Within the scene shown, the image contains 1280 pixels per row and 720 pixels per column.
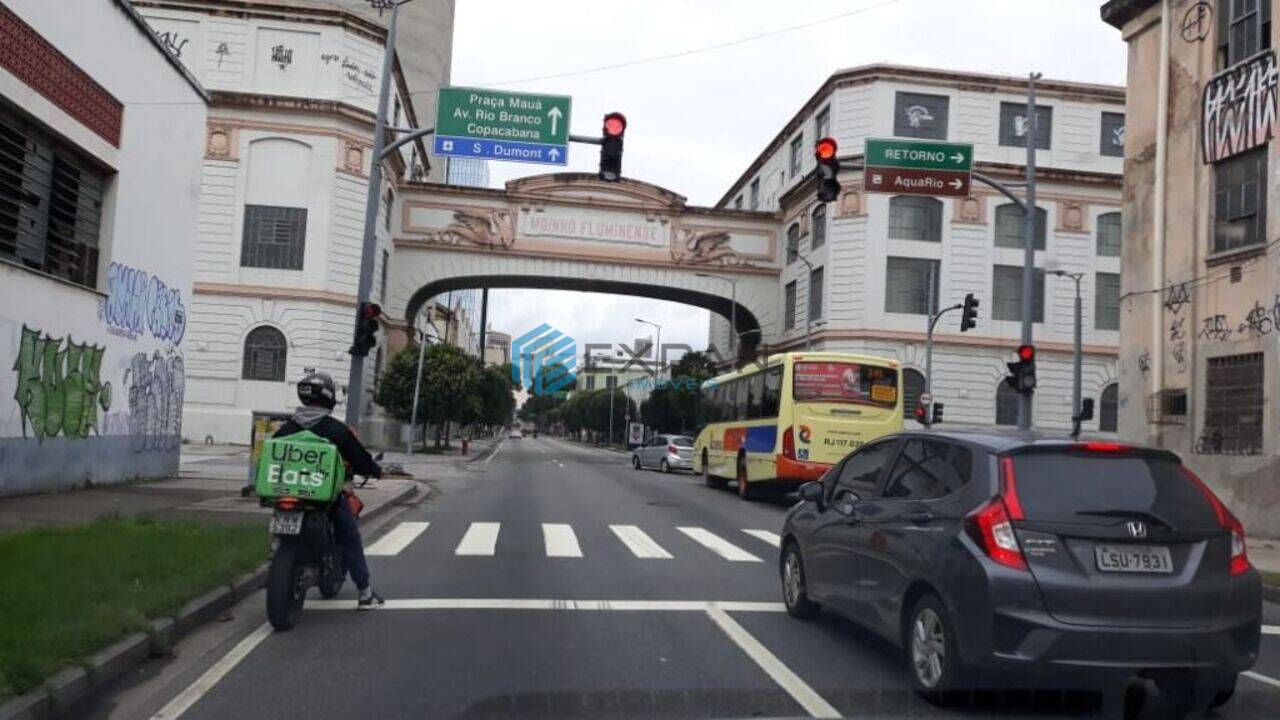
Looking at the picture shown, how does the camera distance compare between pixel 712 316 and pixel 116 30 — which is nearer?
pixel 116 30

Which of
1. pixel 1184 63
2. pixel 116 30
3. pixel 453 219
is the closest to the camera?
pixel 116 30

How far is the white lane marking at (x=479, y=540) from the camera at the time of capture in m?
11.4

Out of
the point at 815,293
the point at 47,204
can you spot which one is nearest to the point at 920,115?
the point at 815,293

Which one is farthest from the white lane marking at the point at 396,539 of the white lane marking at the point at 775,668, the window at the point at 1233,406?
the window at the point at 1233,406

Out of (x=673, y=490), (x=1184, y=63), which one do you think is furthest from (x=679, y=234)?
(x=1184, y=63)

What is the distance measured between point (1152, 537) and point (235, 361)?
3939 centimetres

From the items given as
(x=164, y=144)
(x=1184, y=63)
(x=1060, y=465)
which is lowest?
A: (x=1060, y=465)

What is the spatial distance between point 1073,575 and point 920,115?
41.4 meters

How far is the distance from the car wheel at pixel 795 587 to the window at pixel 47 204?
10786 mm

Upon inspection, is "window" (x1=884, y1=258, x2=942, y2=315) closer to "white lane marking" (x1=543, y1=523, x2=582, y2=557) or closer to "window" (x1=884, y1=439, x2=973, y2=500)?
"white lane marking" (x1=543, y1=523, x2=582, y2=557)

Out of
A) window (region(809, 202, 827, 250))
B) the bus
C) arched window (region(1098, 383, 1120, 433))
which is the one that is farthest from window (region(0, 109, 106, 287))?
arched window (region(1098, 383, 1120, 433))

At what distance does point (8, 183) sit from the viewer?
44.2ft

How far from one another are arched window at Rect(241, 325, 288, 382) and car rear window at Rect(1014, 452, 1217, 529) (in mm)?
38235

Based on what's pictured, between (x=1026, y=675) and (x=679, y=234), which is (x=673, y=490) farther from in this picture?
(x=679, y=234)
